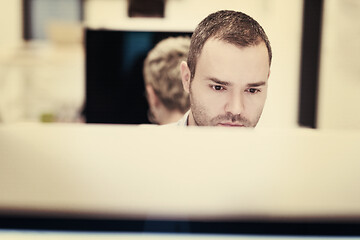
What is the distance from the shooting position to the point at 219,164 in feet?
2.33

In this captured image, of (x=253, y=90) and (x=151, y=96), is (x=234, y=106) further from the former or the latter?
(x=151, y=96)

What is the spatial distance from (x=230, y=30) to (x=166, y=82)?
209 mm

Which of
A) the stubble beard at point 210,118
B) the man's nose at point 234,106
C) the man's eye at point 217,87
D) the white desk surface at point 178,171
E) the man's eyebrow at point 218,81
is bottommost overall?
the white desk surface at point 178,171

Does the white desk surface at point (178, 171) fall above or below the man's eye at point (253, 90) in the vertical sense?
below

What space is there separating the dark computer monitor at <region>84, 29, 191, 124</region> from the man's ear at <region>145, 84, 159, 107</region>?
2cm

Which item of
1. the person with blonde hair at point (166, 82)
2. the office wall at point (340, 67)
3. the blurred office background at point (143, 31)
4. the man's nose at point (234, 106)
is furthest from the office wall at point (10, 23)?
the office wall at point (340, 67)

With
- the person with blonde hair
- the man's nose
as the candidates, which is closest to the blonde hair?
the person with blonde hair

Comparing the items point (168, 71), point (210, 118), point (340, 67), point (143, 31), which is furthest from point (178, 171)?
point (340, 67)

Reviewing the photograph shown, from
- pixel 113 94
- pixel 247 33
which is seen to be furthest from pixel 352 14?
pixel 113 94

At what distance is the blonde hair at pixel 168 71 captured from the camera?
2.28ft

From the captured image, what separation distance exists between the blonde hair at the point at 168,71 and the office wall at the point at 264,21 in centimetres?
4

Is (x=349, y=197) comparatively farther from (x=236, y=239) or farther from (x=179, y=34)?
(x=179, y=34)

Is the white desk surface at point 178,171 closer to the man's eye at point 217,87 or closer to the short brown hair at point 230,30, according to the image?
the man's eye at point 217,87

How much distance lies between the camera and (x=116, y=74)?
70cm
